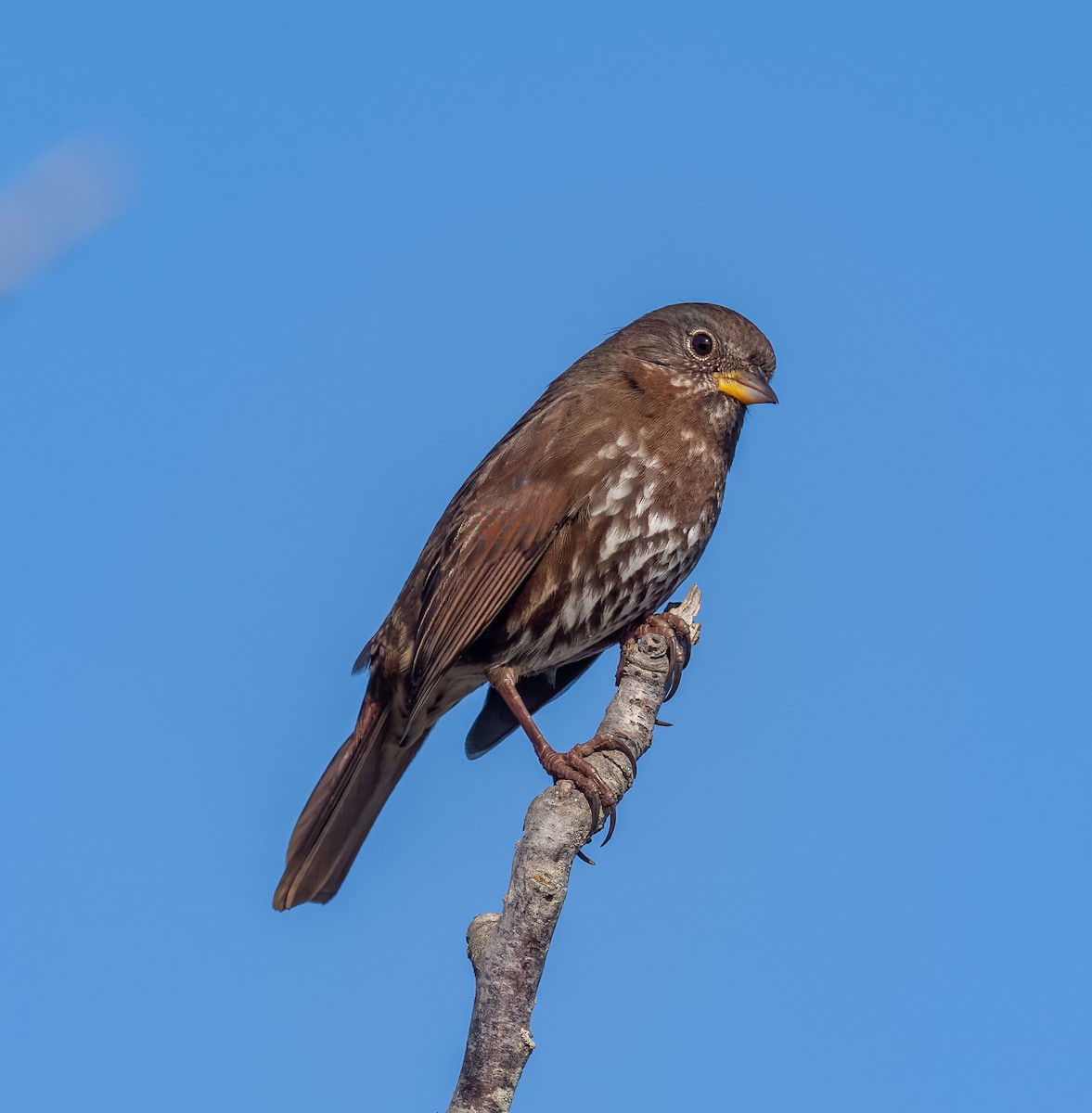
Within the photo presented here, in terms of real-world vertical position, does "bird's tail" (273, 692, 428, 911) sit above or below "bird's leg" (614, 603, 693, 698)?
below

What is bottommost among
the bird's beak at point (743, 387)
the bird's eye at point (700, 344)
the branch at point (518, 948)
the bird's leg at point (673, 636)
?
the branch at point (518, 948)

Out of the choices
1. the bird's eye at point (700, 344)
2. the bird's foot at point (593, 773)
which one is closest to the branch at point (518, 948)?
the bird's foot at point (593, 773)

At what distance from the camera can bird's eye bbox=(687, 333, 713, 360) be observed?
7.48 metres

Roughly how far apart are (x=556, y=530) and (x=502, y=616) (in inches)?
18.2

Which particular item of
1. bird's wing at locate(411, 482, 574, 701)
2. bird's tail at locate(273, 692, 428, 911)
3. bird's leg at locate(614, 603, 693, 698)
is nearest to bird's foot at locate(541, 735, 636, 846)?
bird's leg at locate(614, 603, 693, 698)

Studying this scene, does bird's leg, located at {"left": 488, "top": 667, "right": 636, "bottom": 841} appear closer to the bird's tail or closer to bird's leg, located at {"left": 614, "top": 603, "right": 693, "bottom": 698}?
bird's leg, located at {"left": 614, "top": 603, "right": 693, "bottom": 698}

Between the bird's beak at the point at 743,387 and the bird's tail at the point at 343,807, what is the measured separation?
224 centimetres

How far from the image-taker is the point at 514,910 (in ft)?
15.2

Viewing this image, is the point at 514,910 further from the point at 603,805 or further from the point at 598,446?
the point at 598,446

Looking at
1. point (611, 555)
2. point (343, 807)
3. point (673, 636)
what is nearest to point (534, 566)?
point (611, 555)

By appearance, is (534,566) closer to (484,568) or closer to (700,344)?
(484,568)

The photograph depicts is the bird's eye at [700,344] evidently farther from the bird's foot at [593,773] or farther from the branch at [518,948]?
the branch at [518,948]

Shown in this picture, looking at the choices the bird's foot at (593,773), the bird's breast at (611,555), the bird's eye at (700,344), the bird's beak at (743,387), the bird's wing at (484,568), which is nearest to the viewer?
the bird's foot at (593,773)

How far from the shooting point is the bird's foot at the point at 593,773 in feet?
17.5
